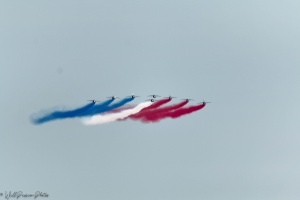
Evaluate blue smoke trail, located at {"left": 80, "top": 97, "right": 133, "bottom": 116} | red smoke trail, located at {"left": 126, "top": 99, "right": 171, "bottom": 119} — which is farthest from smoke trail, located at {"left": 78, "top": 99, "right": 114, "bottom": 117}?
red smoke trail, located at {"left": 126, "top": 99, "right": 171, "bottom": 119}

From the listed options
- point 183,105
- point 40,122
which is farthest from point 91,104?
point 183,105

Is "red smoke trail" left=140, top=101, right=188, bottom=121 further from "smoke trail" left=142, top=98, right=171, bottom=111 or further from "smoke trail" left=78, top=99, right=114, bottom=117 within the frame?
"smoke trail" left=78, top=99, right=114, bottom=117

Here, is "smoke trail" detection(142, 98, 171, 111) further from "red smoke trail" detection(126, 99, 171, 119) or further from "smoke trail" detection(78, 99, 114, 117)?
"smoke trail" detection(78, 99, 114, 117)

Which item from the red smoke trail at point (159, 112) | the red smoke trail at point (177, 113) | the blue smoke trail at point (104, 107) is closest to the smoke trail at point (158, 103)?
the red smoke trail at point (159, 112)

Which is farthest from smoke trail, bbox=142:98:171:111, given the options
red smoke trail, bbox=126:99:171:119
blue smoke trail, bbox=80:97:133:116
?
blue smoke trail, bbox=80:97:133:116

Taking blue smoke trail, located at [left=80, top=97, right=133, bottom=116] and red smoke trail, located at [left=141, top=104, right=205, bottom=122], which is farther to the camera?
red smoke trail, located at [left=141, top=104, right=205, bottom=122]

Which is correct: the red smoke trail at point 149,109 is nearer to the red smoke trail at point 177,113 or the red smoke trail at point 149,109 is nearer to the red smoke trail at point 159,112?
the red smoke trail at point 159,112

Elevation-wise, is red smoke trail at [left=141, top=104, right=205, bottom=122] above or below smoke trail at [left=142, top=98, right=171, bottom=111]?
below

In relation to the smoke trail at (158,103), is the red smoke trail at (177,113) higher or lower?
lower

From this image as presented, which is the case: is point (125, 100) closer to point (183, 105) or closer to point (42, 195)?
point (183, 105)

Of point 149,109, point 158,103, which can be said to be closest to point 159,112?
point 149,109

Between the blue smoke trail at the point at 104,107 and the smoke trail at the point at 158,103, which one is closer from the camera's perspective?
the blue smoke trail at the point at 104,107
